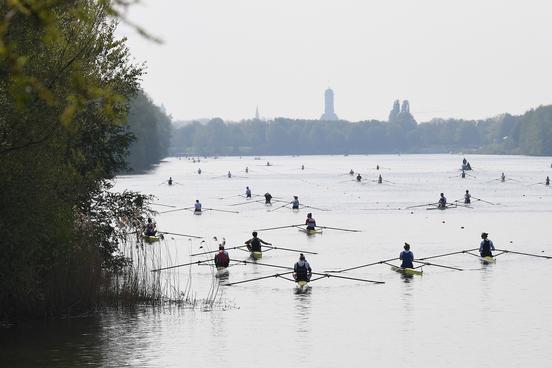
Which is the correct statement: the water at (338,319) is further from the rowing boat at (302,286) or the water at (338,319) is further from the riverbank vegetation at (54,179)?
the riverbank vegetation at (54,179)

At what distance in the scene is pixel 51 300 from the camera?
31.4 metres

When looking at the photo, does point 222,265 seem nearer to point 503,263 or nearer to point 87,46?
point 503,263

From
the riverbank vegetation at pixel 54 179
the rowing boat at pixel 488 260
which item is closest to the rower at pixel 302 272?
the riverbank vegetation at pixel 54 179

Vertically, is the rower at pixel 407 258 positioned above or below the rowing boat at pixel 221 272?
above

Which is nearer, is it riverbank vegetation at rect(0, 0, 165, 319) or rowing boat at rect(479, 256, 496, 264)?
riverbank vegetation at rect(0, 0, 165, 319)

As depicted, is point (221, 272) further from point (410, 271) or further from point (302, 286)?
point (410, 271)

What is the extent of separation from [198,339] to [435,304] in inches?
475

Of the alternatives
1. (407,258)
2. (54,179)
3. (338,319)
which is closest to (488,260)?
(407,258)

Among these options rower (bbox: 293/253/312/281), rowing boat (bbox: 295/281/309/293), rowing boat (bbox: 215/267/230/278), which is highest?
rower (bbox: 293/253/312/281)

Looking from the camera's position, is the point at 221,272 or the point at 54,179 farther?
the point at 221,272

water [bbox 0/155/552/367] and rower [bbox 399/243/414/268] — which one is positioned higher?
rower [bbox 399/243/414/268]

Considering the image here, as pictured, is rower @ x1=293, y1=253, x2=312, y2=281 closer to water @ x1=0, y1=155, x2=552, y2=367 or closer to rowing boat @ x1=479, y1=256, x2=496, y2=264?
water @ x1=0, y1=155, x2=552, y2=367

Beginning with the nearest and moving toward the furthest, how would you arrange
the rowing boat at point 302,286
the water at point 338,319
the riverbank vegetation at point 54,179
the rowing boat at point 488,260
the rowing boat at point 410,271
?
the riverbank vegetation at point 54,179 → the water at point 338,319 → the rowing boat at point 302,286 → the rowing boat at point 410,271 → the rowing boat at point 488,260

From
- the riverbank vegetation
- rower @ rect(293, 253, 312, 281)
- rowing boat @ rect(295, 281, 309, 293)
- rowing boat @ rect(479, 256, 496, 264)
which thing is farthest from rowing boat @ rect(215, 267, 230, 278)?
rowing boat @ rect(479, 256, 496, 264)
